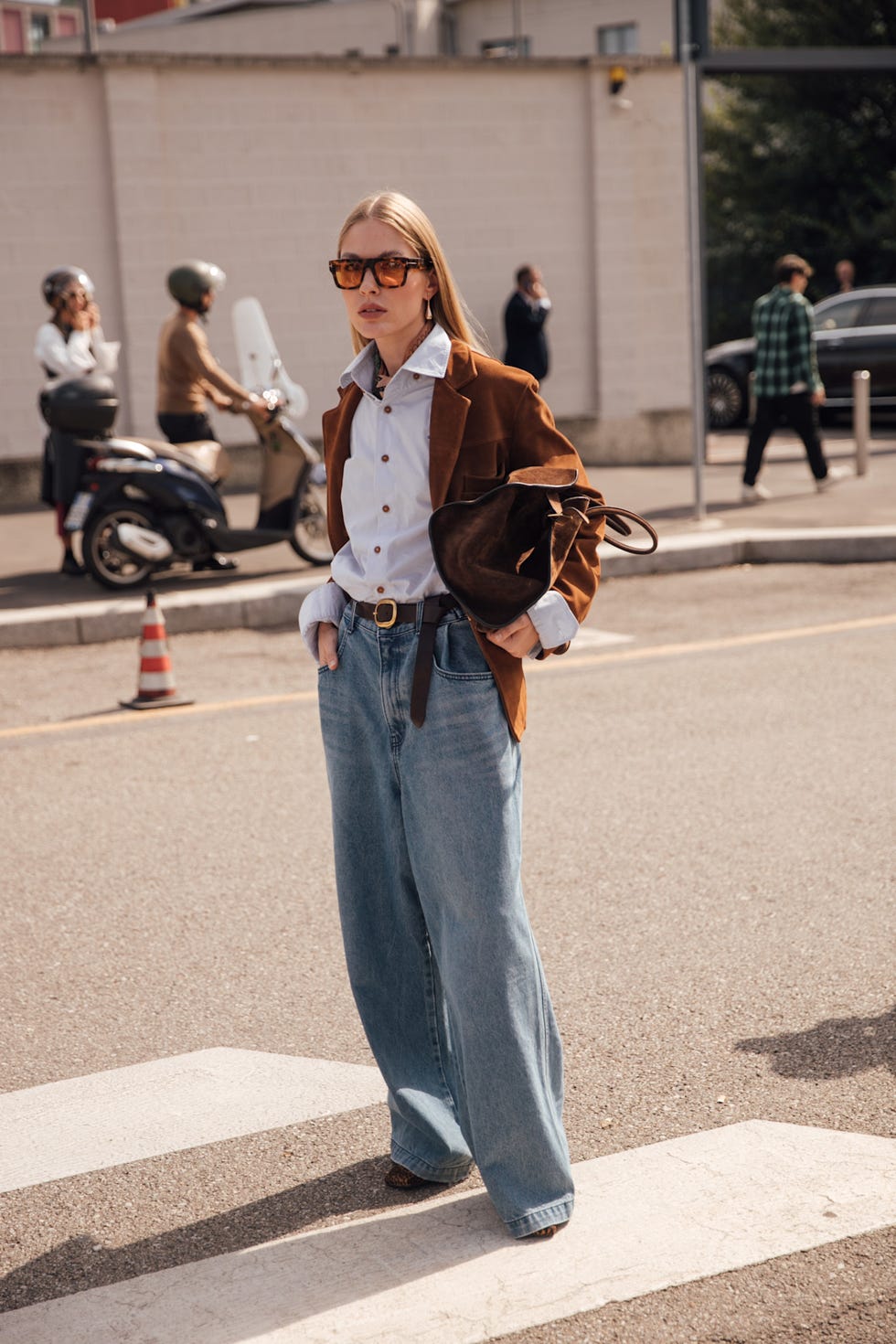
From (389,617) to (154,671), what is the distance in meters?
4.67

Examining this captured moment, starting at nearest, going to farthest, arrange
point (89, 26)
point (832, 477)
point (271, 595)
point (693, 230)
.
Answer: point (271, 595) < point (693, 230) < point (832, 477) < point (89, 26)

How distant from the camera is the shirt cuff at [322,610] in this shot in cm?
304

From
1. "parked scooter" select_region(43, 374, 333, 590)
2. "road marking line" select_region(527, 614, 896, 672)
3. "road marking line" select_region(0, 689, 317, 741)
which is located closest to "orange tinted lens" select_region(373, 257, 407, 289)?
"road marking line" select_region(0, 689, 317, 741)

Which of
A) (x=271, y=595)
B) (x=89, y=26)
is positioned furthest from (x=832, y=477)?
(x=89, y=26)

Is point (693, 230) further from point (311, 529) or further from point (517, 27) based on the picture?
point (517, 27)

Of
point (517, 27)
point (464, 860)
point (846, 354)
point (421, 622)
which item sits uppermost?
point (517, 27)

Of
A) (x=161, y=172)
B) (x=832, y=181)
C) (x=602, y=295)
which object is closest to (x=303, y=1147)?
(x=161, y=172)

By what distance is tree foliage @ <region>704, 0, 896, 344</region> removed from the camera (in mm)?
28828

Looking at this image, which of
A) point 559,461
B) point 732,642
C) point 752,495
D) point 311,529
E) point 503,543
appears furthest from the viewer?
point 752,495

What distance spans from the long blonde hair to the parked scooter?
655cm

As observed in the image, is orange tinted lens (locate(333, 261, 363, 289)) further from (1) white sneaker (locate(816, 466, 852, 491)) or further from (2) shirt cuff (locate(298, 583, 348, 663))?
(1) white sneaker (locate(816, 466, 852, 491))

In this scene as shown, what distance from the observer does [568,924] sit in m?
4.60

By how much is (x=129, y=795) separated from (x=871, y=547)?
258 inches

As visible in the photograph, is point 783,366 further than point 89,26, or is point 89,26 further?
point 89,26
